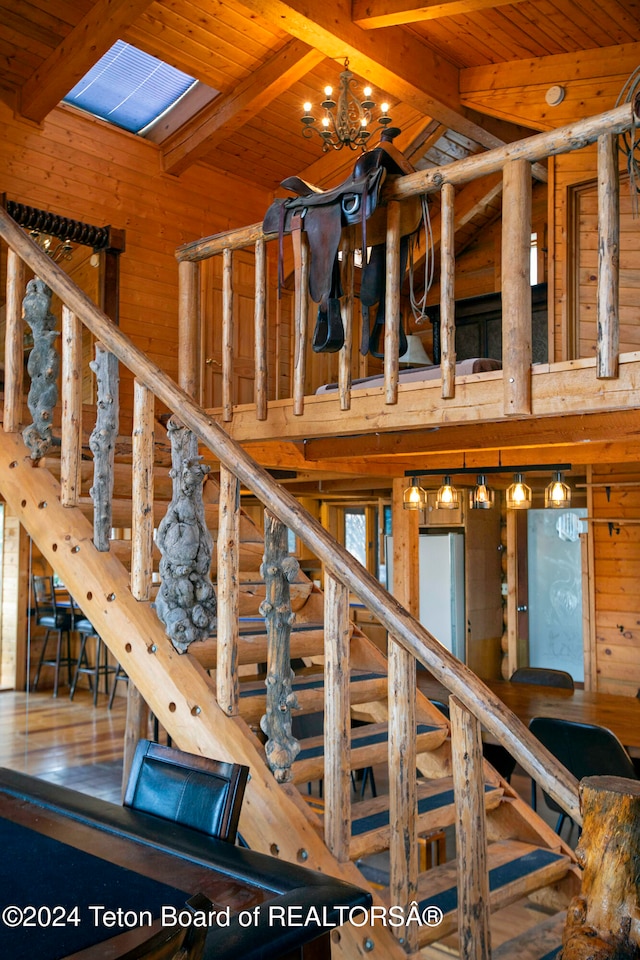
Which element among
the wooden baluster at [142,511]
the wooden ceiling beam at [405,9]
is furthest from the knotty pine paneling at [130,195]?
the wooden baluster at [142,511]

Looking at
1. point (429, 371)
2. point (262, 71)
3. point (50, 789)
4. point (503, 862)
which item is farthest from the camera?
point (262, 71)

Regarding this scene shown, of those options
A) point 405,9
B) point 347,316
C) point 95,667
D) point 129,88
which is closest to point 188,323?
point 347,316

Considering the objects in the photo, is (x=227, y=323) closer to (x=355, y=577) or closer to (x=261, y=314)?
(x=261, y=314)

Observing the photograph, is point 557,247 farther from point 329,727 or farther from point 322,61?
point 329,727

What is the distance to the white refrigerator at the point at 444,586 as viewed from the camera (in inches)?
385

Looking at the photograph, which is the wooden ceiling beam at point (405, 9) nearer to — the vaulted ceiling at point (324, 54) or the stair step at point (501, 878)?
the vaulted ceiling at point (324, 54)

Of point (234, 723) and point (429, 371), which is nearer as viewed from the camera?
point (234, 723)

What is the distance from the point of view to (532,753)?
92.1 inches

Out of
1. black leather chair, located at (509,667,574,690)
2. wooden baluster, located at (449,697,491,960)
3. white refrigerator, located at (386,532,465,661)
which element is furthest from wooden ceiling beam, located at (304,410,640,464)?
white refrigerator, located at (386,532,465,661)

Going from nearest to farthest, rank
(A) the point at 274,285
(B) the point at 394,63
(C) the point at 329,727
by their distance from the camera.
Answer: (C) the point at 329,727
(B) the point at 394,63
(A) the point at 274,285

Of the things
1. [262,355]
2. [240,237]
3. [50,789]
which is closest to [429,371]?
[262,355]

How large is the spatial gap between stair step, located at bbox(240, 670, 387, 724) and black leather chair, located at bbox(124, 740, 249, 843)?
30.5 inches

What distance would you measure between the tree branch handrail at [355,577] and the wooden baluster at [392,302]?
3.82 ft

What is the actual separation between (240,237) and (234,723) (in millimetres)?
2704
